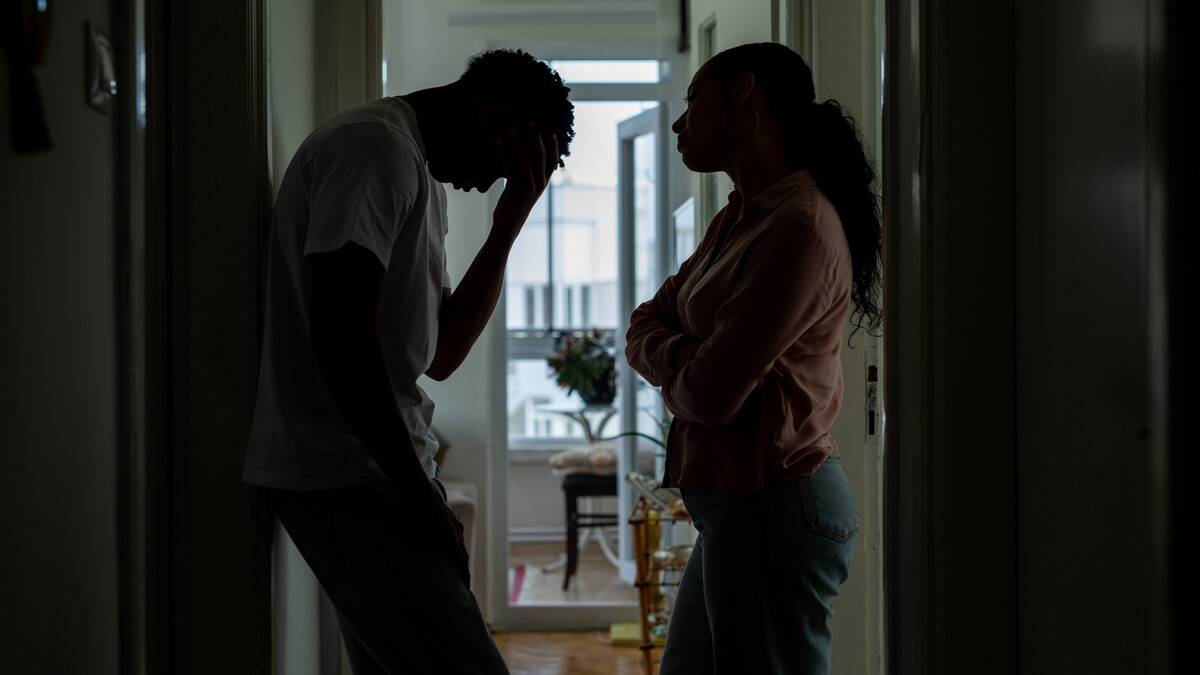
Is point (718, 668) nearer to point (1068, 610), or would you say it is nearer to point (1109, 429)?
point (1068, 610)

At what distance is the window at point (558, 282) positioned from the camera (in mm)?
5789

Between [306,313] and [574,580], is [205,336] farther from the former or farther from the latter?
[574,580]

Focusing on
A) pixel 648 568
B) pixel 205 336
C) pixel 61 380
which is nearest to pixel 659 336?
pixel 205 336

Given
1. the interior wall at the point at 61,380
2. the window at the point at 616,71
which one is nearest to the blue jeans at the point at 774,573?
the interior wall at the point at 61,380

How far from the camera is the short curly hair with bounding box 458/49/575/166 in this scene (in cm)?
133

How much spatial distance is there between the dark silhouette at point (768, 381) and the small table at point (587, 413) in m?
3.59

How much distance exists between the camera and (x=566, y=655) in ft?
12.0

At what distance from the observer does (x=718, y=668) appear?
4.40ft

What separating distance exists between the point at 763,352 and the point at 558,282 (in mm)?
4637

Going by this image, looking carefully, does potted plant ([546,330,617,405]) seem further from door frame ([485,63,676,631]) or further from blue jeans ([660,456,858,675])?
blue jeans ([660,456,858,675])

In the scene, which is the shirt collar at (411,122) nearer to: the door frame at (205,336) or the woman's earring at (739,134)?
the door frame at (205,336)

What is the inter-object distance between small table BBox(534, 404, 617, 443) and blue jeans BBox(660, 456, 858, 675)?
3.70 m

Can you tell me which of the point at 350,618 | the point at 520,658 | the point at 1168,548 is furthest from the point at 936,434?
the point at 520,658

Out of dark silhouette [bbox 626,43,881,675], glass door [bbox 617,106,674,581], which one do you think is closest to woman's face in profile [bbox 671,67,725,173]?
dark silhouette [bbox 626,43,881,675]
